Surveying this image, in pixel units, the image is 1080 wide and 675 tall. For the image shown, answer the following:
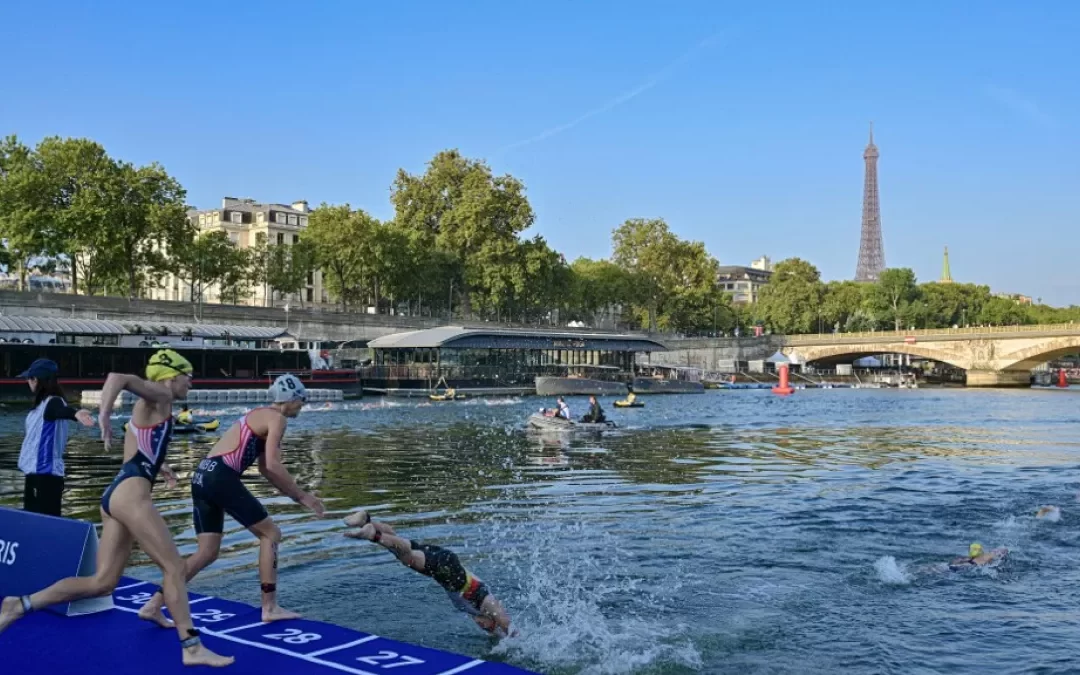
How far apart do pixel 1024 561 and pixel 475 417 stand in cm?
3664

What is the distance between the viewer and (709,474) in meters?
25.2

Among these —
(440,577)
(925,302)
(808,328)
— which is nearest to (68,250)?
(440,577)

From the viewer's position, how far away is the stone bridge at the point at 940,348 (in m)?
104

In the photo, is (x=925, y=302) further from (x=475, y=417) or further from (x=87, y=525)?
(x=87, y=525)

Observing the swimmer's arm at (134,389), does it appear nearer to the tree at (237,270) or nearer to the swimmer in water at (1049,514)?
the swimmer in water at (1049,514)

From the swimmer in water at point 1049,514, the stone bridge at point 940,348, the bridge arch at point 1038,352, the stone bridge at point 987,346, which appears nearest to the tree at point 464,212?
the stone bridge at point 940,348

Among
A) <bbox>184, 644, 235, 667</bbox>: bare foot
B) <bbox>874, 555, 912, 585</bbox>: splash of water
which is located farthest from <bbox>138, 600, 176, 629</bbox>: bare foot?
<bbox>874, 555, 912, 585</bbox>: splash of water

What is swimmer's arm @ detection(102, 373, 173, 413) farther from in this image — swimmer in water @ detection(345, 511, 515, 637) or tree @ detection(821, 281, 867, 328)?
tree @ detection(821, 281, 867, 328)

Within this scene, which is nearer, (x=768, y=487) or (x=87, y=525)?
(x=87, y=525)

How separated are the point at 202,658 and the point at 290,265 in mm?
94365

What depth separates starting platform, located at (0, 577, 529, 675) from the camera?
725 cm

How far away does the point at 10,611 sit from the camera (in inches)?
320

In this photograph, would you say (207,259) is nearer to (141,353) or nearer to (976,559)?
(141,353)

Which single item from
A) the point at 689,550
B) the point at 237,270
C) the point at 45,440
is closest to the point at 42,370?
the point at 45,440
